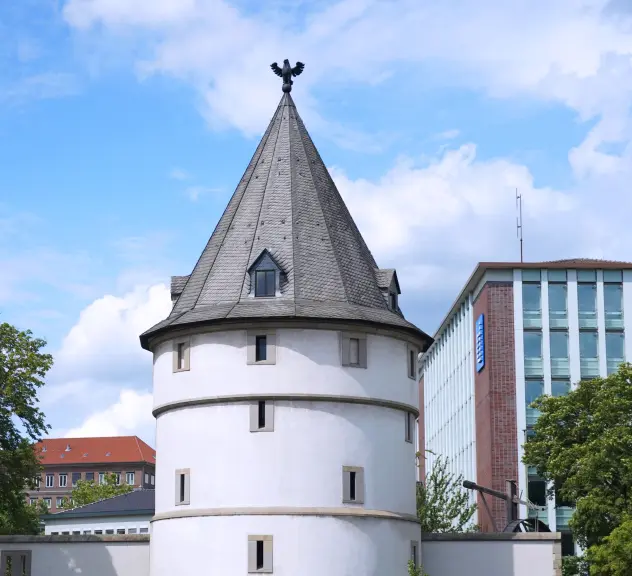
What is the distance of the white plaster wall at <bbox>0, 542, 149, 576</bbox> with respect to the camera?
1758 inches

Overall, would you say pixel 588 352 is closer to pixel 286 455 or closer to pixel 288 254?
pixel 288 254

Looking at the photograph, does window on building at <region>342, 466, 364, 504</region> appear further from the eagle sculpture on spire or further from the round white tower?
the eagle sculpture on spire

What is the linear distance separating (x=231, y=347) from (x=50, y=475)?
5572 inches

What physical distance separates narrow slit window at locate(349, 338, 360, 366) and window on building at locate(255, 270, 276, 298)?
2987 mm

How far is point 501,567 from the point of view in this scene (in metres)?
43.4

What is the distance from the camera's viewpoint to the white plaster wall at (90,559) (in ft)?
147

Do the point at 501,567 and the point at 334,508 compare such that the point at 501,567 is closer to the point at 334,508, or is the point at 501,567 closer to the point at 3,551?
the point at 334,508

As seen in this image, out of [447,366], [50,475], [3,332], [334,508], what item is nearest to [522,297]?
[447,366]

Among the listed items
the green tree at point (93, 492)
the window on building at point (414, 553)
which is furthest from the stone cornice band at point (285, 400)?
the green tree at point (93, 492)

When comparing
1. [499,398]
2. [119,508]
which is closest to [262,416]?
[499,398]

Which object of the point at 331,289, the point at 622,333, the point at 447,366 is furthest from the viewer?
the point at 447,366

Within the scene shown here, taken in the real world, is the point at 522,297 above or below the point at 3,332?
above

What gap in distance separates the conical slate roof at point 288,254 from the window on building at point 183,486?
477 cm

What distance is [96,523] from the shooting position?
321 ft
